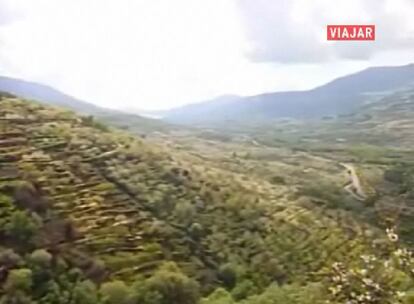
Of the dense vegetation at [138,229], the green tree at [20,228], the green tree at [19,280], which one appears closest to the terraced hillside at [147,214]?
the dense vegetation at [138,229]

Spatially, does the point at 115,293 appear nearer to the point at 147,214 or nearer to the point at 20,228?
the point at 20,228

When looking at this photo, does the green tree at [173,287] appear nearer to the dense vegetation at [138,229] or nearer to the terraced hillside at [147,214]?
the dense vegetation at [138,229]

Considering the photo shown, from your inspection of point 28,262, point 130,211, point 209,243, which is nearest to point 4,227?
point 28,262

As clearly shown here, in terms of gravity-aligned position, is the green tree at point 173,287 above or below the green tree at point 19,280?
below

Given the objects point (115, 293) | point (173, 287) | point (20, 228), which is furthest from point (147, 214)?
point (115, 293)

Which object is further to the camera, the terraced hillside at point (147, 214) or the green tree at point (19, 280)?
the terraced hillside at point (147, 214)

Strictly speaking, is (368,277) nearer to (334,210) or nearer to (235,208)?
(235,208)
